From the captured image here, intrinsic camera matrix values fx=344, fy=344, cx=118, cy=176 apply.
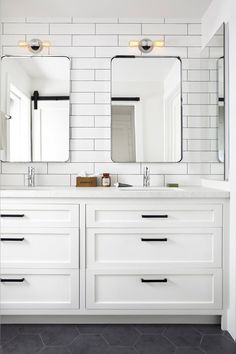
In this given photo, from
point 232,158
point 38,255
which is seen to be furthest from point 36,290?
point 232,158

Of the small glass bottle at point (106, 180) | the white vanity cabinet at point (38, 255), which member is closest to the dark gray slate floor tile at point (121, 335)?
the white vanity cabinet at point (38, 255)

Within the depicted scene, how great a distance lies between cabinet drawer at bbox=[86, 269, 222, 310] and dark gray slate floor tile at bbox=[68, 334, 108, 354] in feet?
0.63

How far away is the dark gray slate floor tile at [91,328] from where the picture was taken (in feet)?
7.53

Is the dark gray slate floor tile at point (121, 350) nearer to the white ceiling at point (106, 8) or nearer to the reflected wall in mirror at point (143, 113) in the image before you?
the reflected wall in mirror at point (143, 113)

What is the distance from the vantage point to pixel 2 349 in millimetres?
2080

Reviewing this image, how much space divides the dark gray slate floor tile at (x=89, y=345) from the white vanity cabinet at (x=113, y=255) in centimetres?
16

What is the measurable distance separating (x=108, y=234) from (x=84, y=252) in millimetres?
→ 202

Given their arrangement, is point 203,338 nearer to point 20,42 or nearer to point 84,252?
point 84,252

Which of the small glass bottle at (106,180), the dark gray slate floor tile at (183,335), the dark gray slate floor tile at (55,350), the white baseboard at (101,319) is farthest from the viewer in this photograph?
the small glass bottle at (106,180)

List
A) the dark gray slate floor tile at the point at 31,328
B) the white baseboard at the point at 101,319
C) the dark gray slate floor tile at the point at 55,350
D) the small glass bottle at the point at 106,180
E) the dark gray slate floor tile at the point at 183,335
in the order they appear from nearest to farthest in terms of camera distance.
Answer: the dark gray slate floor tile at the point at 55,350, the dark gray slate floor tile at the point at 183,335, the dark gray slate floor tile at the point at 31,328, the white baseboard at the point at 101,319, the small glass bottle at the point at 106,180

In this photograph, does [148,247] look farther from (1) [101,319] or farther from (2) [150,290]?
(1) [101,319]

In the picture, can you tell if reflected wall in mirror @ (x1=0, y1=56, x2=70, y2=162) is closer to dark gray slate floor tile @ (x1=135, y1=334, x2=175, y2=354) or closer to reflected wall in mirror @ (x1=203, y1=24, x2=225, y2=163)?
reflected wall in mirror @ (x1=203, y1=24, x2=225, y2=163)

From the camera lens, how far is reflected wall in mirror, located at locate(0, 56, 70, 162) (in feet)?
9.45

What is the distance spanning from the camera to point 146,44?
9.50ft
